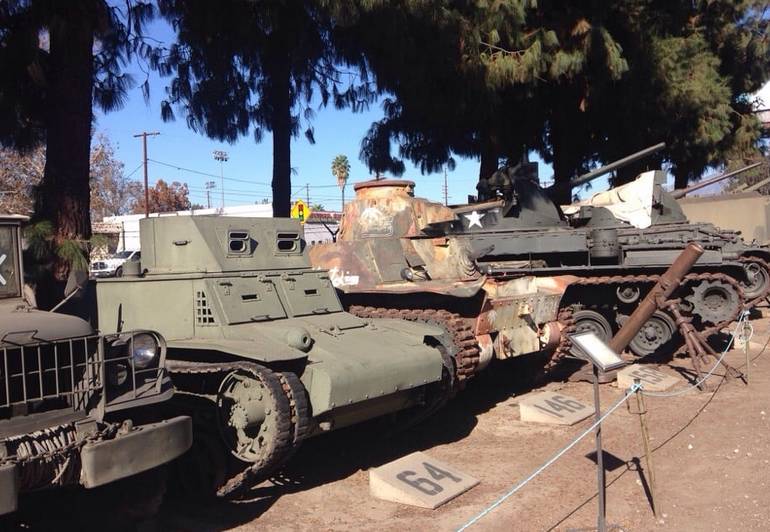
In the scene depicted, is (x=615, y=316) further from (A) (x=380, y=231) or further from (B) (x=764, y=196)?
(B) (x=764, y=196)

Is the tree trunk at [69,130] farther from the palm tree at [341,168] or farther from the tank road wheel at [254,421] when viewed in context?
the palm tree at [341,168]

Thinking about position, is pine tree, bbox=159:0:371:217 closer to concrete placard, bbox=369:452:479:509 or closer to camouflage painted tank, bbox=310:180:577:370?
camouflage painted tank, bbox=310:180:577:370

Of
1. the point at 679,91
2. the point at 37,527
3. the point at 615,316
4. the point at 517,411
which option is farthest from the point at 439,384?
the point at 679,91

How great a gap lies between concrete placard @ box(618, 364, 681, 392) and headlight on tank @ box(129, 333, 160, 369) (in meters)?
6.21

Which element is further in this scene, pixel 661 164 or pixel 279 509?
pixel 661 164

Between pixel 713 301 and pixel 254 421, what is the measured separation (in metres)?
7.98

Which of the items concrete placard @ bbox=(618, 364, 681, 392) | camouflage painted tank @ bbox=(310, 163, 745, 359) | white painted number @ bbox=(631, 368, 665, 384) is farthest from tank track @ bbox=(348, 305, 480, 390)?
white painted number @ bbox=(631, 368, 665, 384)

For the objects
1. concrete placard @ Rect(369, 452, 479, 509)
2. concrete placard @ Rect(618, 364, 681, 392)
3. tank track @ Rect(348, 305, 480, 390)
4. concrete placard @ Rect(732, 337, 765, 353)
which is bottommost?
concrete placard @ Rect(369, 452, 479, 509)

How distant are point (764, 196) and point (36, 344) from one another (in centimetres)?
1919

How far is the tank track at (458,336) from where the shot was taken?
7.29 m

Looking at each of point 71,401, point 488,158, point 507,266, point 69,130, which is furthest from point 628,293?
point 71,401

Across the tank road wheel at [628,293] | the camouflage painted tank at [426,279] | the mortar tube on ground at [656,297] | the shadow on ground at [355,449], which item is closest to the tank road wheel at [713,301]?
the tank road wheel at [628,293]

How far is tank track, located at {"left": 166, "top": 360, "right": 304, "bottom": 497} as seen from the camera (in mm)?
5020

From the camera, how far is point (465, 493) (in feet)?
18.4
